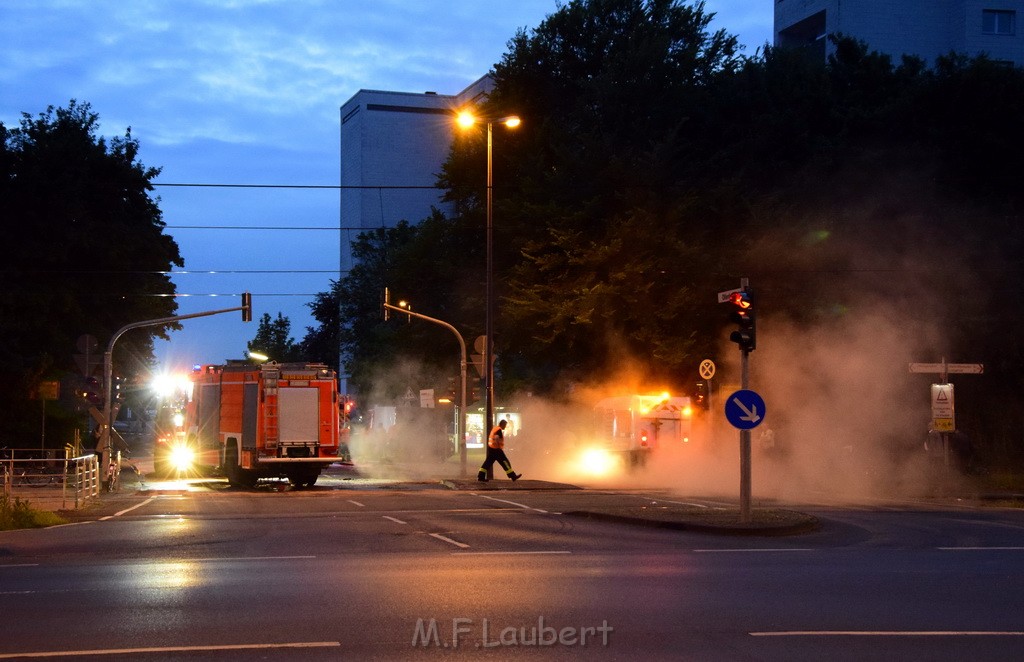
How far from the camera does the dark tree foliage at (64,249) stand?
4131cm

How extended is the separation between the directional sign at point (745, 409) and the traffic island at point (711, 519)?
150cm

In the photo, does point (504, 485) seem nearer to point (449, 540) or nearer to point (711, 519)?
point (711, 519)

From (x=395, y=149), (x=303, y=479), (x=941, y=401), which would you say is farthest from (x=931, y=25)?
(x=303, y=479)

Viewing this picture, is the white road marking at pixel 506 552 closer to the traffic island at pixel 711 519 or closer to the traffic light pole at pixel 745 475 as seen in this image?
the traffic island at pixel 711 519

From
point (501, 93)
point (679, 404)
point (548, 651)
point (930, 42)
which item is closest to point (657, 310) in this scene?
point (679, 404)

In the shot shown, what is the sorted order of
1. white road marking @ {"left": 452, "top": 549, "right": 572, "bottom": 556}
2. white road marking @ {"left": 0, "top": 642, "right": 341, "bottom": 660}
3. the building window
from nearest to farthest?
white road marking @ {"left": 0, "top": 642, "right": 341, "bottom": 660}
white road marking @ {"left": 452, "top": 549, "right": 572, "bottom": 556}
the building window

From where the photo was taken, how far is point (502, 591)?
11164 millimetres

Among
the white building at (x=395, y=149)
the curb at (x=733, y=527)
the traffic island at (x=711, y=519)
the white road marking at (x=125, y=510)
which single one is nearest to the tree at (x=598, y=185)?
the white road marking at (x=125, y=510)

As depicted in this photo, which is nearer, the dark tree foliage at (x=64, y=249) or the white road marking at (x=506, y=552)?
the white road marking at (x=506, y=552)

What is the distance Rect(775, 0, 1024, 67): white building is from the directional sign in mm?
56882

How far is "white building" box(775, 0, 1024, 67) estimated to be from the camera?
70750 mm

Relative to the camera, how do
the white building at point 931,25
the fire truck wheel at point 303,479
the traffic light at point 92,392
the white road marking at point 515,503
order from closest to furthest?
the white road marking at point 515,503, the traffic light at point 92,392, the fire truck wheel at point 303,479, the white building at point 931,25

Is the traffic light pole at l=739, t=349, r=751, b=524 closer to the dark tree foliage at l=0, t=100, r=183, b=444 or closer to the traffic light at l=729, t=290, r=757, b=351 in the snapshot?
the traffic light at l=729, t=290, r=757, b=351

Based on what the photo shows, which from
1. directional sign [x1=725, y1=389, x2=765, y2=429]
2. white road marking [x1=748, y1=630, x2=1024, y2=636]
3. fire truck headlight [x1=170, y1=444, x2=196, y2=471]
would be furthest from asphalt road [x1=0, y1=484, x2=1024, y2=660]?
fire truck headlight [x1=170, y1=444, x2=196, y2=471]
